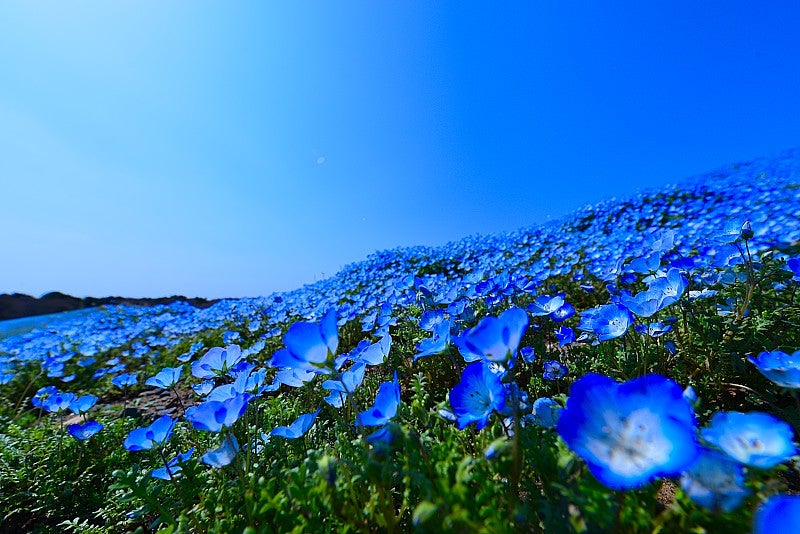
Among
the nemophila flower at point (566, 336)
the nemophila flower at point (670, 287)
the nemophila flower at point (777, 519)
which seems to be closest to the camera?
the nemophila flower at point (777, 519)

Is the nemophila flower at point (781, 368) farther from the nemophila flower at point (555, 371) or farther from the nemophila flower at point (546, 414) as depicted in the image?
the nemophila flower at point (555, 371)

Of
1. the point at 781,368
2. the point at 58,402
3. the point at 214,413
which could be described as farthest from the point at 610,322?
the point at 58,402

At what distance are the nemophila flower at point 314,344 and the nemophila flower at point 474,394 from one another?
0.38m

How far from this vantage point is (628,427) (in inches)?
29.5

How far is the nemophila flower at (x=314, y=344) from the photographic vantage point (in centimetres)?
103

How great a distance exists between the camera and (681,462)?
1.97 feet

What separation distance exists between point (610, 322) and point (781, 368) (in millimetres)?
561

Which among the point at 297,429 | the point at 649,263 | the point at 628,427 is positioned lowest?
the point at 297,429

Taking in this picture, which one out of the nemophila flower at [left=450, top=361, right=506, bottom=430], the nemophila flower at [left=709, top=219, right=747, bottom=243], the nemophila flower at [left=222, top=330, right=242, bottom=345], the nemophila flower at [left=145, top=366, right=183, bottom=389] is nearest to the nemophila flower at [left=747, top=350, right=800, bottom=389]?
the nemophila flower at [left=450, top=361, right=506, bottom=430]

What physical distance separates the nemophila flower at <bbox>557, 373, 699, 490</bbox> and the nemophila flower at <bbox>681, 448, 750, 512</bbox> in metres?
0.04

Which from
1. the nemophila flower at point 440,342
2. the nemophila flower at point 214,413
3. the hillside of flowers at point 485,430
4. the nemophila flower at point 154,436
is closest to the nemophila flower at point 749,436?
the hillside of flowers at point 485,430

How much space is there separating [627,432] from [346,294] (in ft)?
21.9

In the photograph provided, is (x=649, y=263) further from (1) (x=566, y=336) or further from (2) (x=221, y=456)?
(2) (x=221, y=456)

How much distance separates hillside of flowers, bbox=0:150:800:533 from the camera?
71 centimetres
